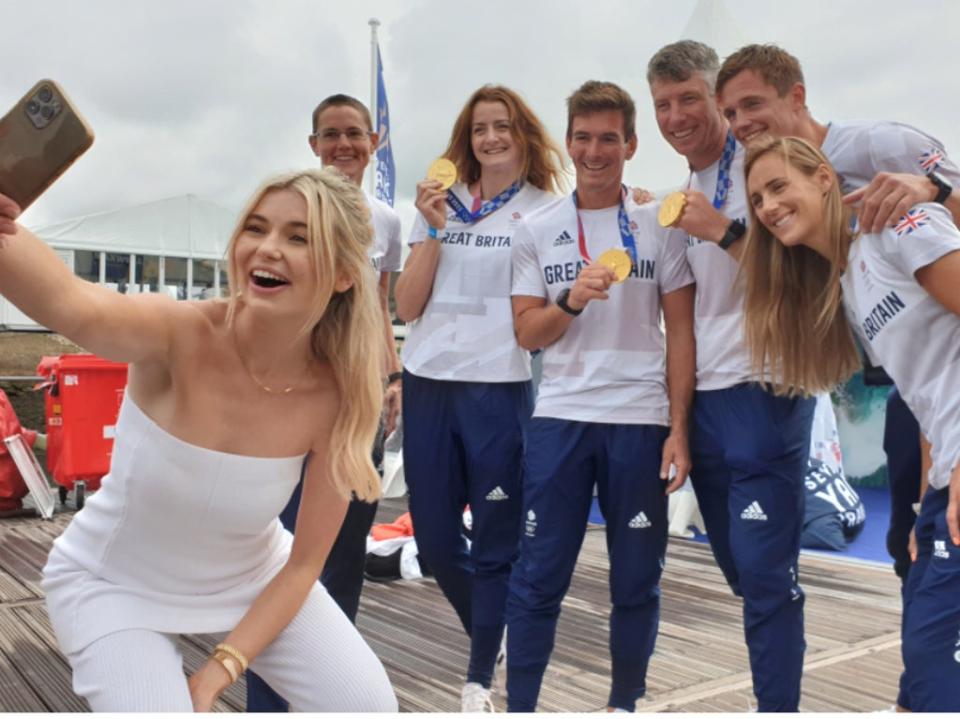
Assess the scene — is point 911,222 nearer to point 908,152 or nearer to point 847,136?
point 908,152

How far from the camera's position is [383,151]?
12.2 meters

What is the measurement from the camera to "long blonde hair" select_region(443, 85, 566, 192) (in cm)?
293

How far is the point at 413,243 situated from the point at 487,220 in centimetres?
26

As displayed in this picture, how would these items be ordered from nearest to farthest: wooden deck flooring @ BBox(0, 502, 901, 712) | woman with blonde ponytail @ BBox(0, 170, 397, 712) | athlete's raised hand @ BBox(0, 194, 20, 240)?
athlete's raised hand @ BBox(0, 194, 20, 240) < woman with blonde ponytail @ BBox(0, 170, 397, 712) < wooden deck flooring @ BBox(0, 502, 901, 712)

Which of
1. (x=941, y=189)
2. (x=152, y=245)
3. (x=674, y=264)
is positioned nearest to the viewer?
(x=941, y=189)

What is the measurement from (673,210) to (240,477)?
1.27 m

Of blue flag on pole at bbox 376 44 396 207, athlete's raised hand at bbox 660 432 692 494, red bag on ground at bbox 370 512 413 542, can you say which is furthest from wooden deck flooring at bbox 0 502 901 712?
blue flag on pole at bbox 376 44 396 207

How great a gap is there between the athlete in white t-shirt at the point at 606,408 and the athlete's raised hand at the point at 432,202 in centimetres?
38

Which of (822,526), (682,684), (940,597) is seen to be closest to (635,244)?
(940,597)

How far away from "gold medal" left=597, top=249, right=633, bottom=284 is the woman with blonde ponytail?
2.54ft

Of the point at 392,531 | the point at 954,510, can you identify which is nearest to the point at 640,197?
the point at 954,510

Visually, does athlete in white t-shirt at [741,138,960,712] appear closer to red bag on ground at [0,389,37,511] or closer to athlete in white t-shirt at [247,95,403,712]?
athlete in white t-shirt at [247,95,403,712]

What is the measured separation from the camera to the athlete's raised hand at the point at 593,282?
7.80 feet

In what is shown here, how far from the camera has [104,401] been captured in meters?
7.04
